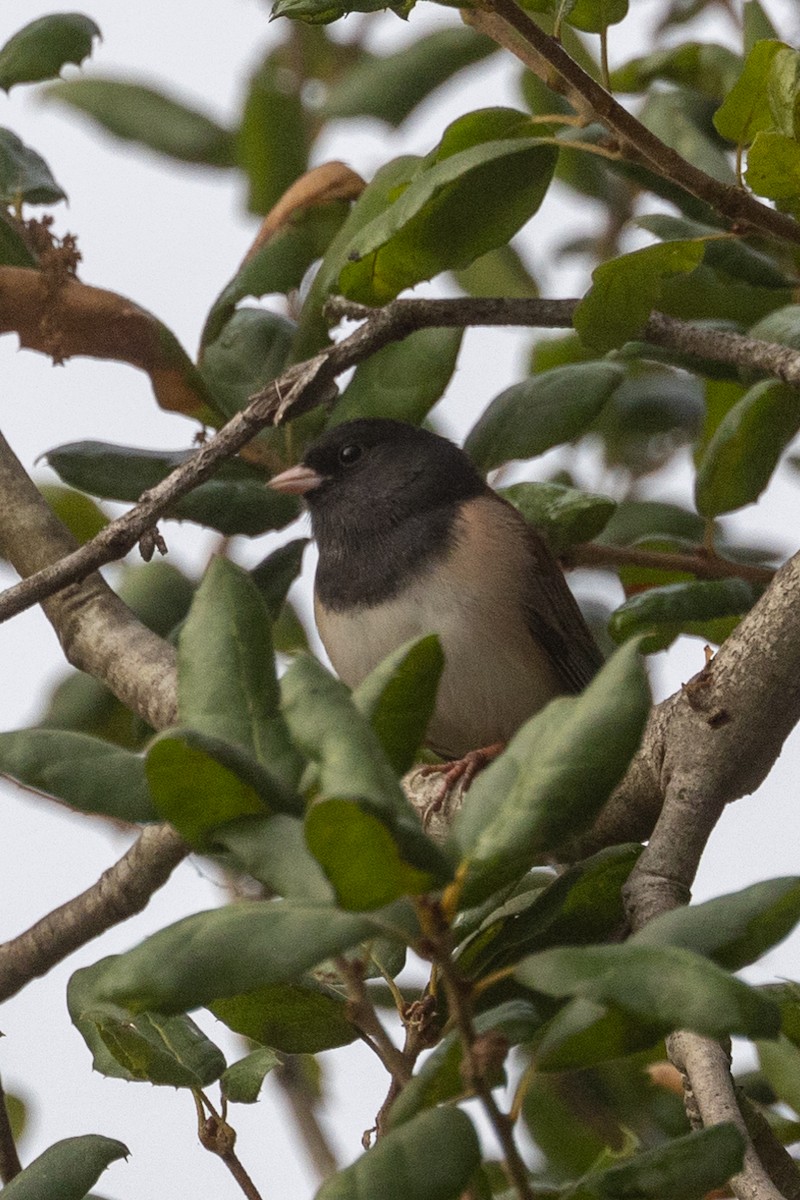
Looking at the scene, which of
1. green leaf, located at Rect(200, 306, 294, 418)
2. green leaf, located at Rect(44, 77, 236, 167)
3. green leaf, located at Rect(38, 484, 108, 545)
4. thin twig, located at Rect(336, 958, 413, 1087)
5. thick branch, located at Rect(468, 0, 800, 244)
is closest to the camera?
thin twig, located at Rect(336, 958, 413, 1087)

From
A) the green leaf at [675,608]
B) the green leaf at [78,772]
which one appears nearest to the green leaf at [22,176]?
the green leaf at [675,608]

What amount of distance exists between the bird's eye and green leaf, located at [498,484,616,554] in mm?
411

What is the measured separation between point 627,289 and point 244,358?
0.69 m

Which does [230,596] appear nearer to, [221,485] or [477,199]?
[477,199]

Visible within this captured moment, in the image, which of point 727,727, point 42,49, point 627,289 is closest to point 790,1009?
point 727,727

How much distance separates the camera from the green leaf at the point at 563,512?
1.85m

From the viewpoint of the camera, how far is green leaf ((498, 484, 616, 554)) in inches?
72.8

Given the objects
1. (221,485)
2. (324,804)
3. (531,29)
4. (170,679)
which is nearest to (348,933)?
(324,804)

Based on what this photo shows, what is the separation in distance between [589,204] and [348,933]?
2.00m

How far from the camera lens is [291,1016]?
112 centimetres

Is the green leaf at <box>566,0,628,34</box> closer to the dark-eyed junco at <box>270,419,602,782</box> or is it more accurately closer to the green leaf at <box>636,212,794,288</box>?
the green leaf at <box>636,212,794,288</box>

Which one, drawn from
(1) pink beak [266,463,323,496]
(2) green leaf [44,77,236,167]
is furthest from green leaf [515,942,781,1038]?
(2) green leaf [44,77,236,167]

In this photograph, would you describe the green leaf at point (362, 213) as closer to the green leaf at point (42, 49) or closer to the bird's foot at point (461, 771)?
the green leaf at point (42, 49)

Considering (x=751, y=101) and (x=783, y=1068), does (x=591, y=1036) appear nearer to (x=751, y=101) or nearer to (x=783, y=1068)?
(x=783, y=1068)
